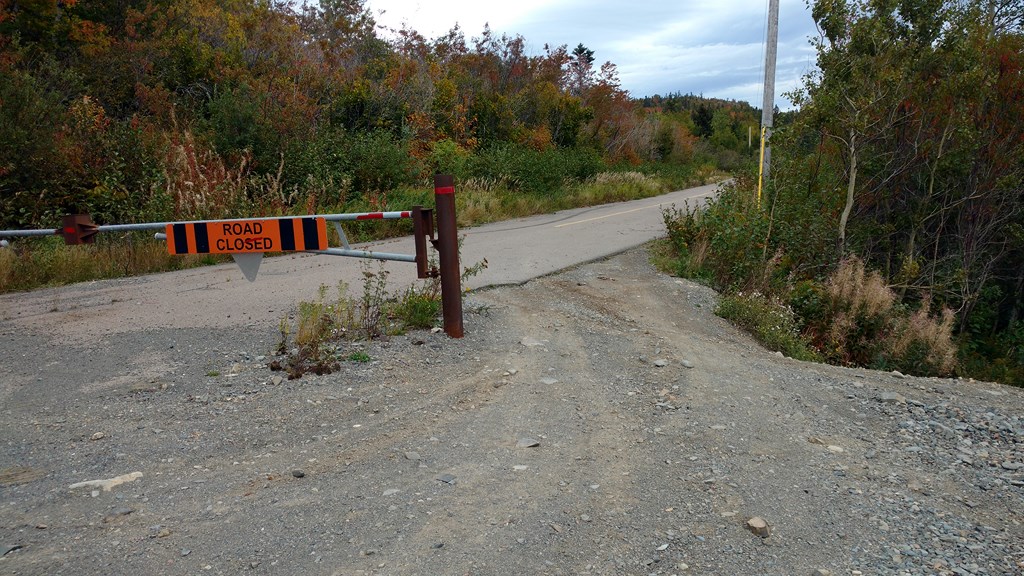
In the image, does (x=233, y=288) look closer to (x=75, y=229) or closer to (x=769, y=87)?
(x=75, y=229)

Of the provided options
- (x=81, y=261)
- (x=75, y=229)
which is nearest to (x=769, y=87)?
(x=81, y=261)

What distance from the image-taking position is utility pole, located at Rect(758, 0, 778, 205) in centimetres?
1457

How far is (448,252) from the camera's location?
20.5 feet

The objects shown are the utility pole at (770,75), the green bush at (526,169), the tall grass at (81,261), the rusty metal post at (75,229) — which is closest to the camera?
the rusty metal post at (75,229)

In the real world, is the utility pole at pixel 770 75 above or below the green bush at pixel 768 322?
above

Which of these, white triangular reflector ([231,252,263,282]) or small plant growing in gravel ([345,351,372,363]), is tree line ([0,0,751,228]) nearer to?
white triangular reflector ([231,252,263,282])

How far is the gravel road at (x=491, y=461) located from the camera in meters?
3.46

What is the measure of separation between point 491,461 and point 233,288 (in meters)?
5.55

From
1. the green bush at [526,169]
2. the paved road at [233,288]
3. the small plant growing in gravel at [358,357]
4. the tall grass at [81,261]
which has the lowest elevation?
the small plant growing in gravel at [358,357]

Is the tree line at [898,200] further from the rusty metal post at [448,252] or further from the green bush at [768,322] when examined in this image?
the rusty metal post at [448,252]

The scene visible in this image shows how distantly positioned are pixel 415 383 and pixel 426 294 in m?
1.55

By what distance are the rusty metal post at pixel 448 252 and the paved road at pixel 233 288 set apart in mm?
1857

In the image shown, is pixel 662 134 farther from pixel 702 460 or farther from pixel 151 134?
pixel 702 460

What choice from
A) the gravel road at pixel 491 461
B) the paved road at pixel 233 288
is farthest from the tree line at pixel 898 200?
the gravel road at pixel 491 461
